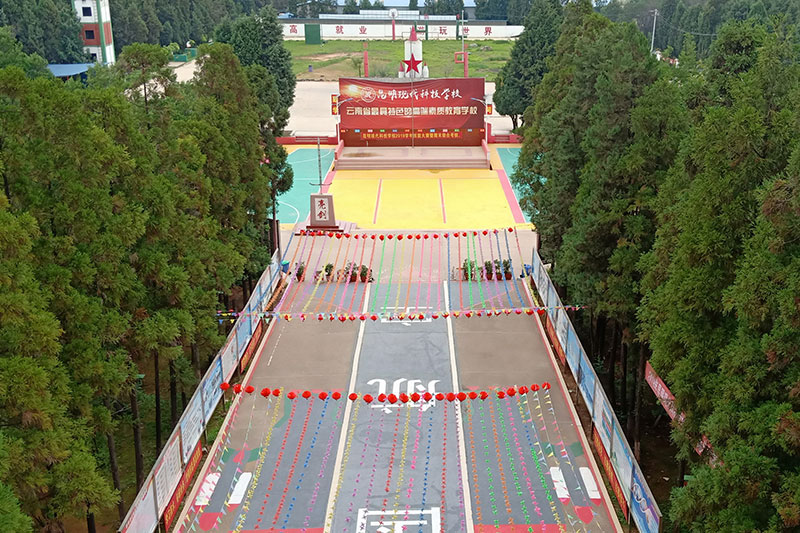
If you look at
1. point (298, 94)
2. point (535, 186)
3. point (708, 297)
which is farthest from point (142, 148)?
point (298, 94)

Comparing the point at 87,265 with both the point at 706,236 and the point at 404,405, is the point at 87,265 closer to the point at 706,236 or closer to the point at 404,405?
the point at 404,405

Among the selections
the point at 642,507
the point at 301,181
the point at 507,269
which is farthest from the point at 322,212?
the point at 642,507

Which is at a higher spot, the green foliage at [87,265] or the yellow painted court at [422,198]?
the green foliage at [87,265]

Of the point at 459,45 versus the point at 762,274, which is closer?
the point at 762,274

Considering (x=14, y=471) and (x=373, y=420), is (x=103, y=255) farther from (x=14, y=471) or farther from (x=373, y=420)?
(x=373, y=420)

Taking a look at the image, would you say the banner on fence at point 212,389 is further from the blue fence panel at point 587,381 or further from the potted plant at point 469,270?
the potted plant at point 469,270

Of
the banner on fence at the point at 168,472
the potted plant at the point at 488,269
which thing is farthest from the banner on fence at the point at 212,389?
the potted plant at the point at 488,269
